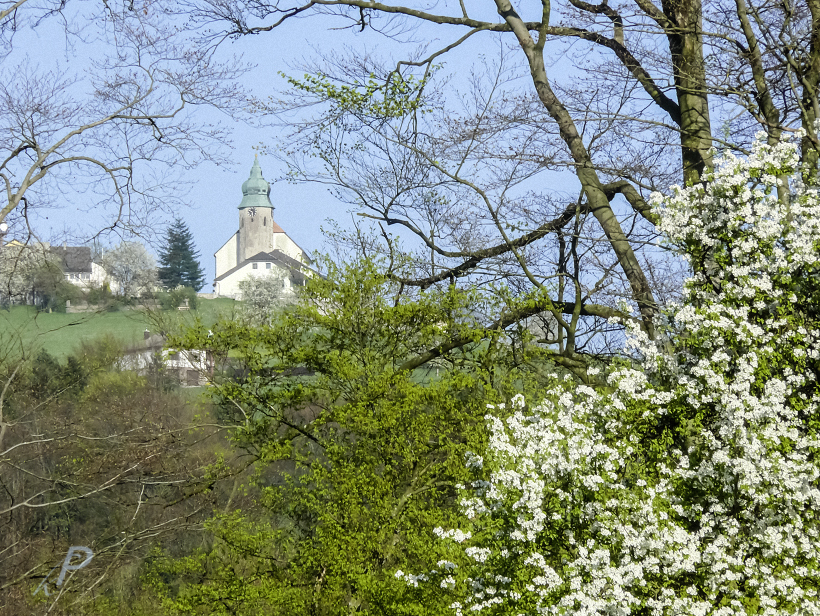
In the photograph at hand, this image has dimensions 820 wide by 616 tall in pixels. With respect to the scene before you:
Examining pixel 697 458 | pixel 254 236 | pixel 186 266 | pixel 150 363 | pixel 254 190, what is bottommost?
pixel 697 458

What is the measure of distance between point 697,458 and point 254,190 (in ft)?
407

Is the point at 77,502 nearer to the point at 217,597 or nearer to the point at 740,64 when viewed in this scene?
the point at 217,597

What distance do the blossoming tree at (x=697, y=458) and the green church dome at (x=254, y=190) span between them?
120m

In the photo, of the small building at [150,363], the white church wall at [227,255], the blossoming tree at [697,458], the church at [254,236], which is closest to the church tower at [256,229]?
the church at [254,236]

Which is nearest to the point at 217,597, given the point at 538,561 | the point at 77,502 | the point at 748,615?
the point at 538,561

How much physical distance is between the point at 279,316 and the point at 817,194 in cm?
755

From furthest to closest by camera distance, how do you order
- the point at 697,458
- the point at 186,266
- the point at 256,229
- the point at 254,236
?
the point at 256,229
the point at 254,236
the point at 186,266
the point at 697,458

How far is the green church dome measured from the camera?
406 feet

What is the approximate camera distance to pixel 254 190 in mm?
125375

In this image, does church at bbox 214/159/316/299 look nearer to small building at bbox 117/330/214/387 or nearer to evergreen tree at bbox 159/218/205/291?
evergreen tree at bbox 159/218/205/291

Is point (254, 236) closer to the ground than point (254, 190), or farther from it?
closer to the ground

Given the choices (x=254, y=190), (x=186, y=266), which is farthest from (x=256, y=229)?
(x=186, y=266)

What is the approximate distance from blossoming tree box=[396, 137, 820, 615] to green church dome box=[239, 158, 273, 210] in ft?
395

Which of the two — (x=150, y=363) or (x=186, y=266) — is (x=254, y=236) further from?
(x=150, y=363)
